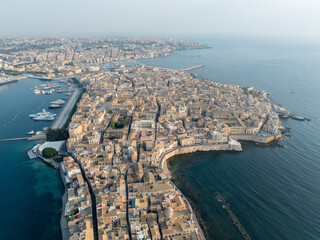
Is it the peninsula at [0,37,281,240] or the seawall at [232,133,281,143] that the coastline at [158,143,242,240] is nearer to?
the peninsula at [0,37,281,240]

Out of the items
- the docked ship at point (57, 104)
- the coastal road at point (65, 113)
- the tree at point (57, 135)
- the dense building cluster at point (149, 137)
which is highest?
the dense building cluster at point (149, 137)

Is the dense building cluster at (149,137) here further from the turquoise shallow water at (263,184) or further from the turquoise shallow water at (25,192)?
the turquoise shallow water at (25,192)

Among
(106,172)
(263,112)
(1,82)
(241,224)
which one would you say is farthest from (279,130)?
(1,82)

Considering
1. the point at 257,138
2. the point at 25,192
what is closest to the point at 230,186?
the point at 257,138

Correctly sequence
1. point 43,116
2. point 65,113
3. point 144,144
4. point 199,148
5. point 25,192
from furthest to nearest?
point 65,113
point 43,116
point 199,148
point 144,144
point 25,192

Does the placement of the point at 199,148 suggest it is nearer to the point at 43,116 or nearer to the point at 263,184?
the point at 263,184

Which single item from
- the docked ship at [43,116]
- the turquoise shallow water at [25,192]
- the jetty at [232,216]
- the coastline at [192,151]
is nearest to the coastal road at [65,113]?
the docked ship at [43,116]

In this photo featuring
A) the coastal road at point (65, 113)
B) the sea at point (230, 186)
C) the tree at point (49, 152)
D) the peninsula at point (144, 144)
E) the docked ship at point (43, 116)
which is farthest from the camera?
the docked ship at point (43, 116)

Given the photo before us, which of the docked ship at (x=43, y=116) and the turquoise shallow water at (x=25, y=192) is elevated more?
the turquoise shallow water at (x=25, y=192)
